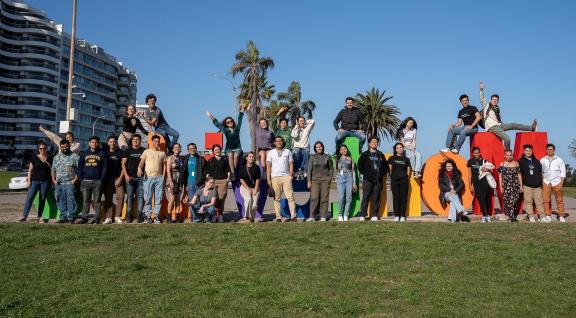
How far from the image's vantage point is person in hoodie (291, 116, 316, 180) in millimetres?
13578

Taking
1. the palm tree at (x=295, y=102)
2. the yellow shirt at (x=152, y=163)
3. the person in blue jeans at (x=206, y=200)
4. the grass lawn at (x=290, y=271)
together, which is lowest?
the grass lawn at (x=290, y=271)

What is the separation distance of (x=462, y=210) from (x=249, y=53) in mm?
33691

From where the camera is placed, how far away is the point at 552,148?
12.6 meters

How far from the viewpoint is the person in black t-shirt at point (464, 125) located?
13.8m

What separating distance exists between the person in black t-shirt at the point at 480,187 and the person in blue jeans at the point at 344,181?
285 cm

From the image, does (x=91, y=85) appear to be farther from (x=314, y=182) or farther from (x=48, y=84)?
(x=314, y=182)

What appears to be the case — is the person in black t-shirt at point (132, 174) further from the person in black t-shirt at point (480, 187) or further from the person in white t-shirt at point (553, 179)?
the person in white t-shirt at point (553, 179)

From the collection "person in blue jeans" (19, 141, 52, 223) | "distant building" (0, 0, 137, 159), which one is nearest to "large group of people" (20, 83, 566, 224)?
"person in blue jeans" (19, 141, 52, 223)

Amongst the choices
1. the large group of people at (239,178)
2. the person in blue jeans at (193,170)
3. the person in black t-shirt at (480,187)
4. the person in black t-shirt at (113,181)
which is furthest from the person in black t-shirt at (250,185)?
the person in black t-shirt at (480,187)

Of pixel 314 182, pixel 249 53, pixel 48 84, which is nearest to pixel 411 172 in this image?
pixel 314 182

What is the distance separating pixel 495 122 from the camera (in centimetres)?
1377

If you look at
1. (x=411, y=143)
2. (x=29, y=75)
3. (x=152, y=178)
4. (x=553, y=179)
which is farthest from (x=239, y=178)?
(x=29, y=75)

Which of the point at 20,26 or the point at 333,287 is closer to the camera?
the point at 333,287

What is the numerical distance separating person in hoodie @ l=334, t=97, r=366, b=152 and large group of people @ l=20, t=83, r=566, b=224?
626 millimetres
